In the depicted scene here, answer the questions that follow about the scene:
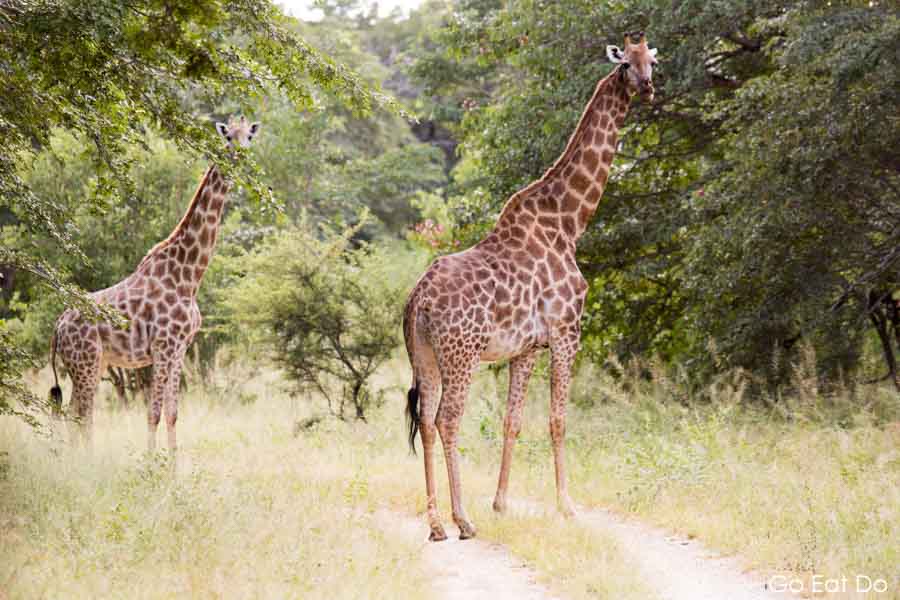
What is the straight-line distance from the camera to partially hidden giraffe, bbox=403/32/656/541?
283 inches

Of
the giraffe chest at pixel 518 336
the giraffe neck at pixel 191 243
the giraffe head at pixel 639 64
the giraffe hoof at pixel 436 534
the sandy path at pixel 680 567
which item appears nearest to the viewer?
the sandy path at pixel 680 567

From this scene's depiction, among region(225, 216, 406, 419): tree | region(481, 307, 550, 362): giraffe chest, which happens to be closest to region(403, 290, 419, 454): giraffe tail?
region(481, 307, 550, 362): giraffe chest

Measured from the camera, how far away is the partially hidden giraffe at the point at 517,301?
719 centimetres

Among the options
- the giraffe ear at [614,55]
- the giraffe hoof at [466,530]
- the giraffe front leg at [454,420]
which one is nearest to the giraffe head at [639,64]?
the giraffe ear at [614,55]

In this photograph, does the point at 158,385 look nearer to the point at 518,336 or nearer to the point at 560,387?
the point at 518,336

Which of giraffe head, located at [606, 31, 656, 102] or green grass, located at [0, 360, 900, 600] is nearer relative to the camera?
green grass, located at [0, 360, 900, 600]

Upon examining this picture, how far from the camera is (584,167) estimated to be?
8188 millimetres

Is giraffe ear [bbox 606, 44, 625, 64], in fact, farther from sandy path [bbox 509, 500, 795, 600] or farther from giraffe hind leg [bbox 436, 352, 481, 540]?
sandy path [bbox 509, 500, 795, 600]

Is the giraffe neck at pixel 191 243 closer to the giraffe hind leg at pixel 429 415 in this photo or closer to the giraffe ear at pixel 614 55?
the giraffe hind leg at pixel 429 415

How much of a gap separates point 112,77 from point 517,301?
3.28 meters

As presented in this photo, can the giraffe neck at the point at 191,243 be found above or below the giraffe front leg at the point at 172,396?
above

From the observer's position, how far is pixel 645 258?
1272 centimetres

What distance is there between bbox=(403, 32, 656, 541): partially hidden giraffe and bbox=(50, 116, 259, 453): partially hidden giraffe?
8.88 ft

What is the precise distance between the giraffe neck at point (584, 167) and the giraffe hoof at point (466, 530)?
97.5 inches
